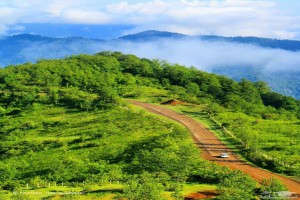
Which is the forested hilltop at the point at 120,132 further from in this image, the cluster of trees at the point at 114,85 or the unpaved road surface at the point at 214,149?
the unpaved road surface at the point at 214,149

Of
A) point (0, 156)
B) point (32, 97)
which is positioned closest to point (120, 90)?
point (32, 97)

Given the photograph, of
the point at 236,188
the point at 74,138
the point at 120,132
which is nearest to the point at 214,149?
the point at 120,132

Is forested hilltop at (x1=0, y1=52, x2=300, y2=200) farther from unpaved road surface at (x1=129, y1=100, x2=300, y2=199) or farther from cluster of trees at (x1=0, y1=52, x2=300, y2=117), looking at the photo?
unpaved road surface at (x1=129, y1=100, x2=300, y2=199)

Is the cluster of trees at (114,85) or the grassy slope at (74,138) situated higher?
the cluster of trees at (114,85)

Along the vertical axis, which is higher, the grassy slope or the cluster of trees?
the cluster of trees

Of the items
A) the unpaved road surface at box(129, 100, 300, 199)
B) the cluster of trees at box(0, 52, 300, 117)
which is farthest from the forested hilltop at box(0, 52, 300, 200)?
the unpaved road surface at box(129, 100, 300, 199)

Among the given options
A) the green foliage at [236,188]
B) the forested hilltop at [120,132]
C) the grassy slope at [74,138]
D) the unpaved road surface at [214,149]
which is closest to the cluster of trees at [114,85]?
the forested hilltop at [120,132]

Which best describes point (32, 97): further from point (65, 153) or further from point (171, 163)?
point (171, 163)
